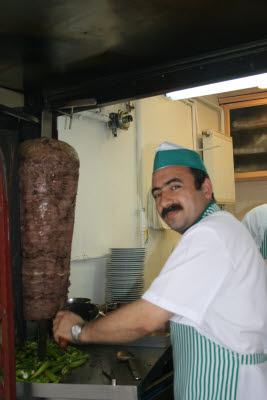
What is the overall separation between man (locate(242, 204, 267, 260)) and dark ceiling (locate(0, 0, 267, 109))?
51.0 inches

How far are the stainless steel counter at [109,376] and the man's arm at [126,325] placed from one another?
0.24 metres

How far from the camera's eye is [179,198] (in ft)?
5.83

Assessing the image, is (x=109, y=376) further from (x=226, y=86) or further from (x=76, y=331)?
(x=226, y=86)

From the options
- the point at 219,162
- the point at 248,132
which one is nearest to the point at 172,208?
the point at 219,162

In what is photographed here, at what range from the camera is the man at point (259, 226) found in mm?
2871

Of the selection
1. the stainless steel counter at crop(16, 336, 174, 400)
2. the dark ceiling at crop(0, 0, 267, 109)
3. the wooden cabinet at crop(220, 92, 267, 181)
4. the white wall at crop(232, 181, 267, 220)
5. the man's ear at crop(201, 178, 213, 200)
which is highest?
the wooden cabinet at crop(220, 92, 267, 181)

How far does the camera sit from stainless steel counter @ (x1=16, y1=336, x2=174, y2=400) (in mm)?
1671

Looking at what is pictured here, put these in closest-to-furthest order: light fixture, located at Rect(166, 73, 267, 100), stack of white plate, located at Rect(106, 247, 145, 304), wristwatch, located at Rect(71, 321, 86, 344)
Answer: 1. wristwatch, located at Rect(71, 321, 86, 344)
2. light fixture, located at Rect(166, 73, 267, 100)
3. stack of white plate, located at Rect(106, 247, 145, 304)

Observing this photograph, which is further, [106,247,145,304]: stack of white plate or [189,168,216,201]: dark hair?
[106,247,145,304]: stack of white plate

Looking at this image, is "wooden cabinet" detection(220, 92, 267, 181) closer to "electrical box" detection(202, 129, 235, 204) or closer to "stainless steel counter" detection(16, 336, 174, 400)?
"electrical box" detection(202, 129, 235, 204)

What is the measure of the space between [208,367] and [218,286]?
35 cm

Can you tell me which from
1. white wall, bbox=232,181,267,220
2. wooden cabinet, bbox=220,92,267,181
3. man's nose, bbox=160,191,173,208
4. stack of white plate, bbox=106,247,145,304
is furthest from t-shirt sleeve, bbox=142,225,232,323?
white wall, bbox=232,181,267,220

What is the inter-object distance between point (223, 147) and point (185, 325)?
3.95 m

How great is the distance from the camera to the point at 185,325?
5.30 feet
